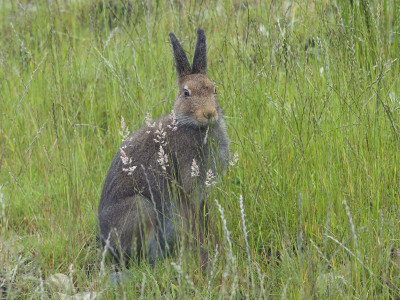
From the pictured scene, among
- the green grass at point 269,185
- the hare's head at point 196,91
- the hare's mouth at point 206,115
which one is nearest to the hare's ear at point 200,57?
the hare's head at point 196,91

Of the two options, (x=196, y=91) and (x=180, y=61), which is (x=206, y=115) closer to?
(x=196, y=91)

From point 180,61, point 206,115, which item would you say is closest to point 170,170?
point 206,115

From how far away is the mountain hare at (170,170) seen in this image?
3998 millimetres

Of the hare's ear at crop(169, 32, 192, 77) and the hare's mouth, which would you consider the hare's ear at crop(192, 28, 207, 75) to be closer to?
the hare's ear at crop(169, 32, 192, 77)

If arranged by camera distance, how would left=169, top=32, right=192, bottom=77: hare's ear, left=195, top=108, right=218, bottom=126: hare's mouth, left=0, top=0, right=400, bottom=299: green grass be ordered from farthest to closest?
left=169, top=32, right=192, bottom=77: hare's ear
left=195, top=108, right=218, bottom=126: hare's mouth
left=0, top=0, right=400, bottom=299: green grass

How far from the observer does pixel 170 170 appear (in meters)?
4.21

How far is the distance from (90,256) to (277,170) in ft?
4.69

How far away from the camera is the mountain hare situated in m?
4.00

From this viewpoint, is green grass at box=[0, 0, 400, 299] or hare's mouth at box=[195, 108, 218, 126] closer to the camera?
green grass at box=[0, 0, 400, 299]

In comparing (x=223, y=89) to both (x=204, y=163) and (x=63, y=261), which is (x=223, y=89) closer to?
(x=204, y=163)

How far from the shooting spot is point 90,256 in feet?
13.1

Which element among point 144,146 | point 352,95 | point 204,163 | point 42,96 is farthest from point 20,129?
point 352,95

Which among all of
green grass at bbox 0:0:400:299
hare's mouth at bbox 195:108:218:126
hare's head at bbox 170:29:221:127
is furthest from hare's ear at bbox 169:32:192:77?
hare's mouth at bbox 195:108:218:126

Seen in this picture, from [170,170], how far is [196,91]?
1.97 feet
